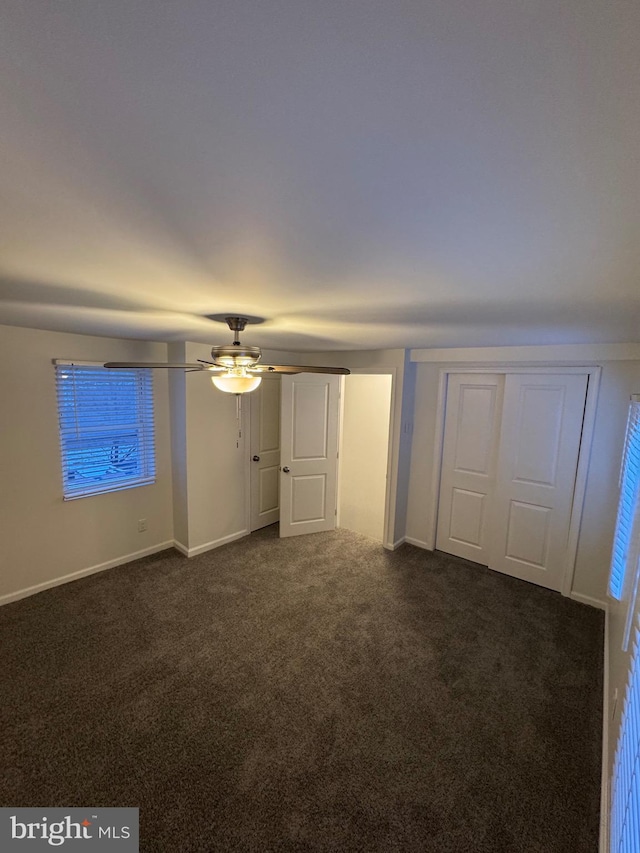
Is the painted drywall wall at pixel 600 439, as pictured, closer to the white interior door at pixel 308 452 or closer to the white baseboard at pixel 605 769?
the white baseboard at pixel 605 769

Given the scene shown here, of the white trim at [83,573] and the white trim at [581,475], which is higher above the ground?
the white trim at [581,475]

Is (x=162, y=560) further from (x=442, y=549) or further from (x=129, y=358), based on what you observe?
(x=442, y=549)

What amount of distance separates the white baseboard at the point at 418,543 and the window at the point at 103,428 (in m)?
2.85

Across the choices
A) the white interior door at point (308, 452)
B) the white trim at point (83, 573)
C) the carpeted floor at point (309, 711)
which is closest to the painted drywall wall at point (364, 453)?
the white interior door at point (308, 452)

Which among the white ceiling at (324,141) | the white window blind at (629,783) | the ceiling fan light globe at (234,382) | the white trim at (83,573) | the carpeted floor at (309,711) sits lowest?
the carpeted floor at (309,711)

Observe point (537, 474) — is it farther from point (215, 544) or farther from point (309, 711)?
point (215, 544)

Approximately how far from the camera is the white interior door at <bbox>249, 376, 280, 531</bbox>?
4273 millimetres

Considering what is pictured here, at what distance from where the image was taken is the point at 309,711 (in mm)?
2076

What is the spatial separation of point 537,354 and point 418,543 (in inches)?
89.7

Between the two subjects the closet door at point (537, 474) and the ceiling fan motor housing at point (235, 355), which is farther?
the closet door at point (537, 474)

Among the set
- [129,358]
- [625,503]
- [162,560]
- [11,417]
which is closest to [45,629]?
[162,560]

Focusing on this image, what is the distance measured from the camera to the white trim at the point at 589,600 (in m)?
3.07

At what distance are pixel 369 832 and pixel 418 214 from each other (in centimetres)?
227

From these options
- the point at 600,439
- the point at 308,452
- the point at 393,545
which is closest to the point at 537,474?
the point at 600,439
